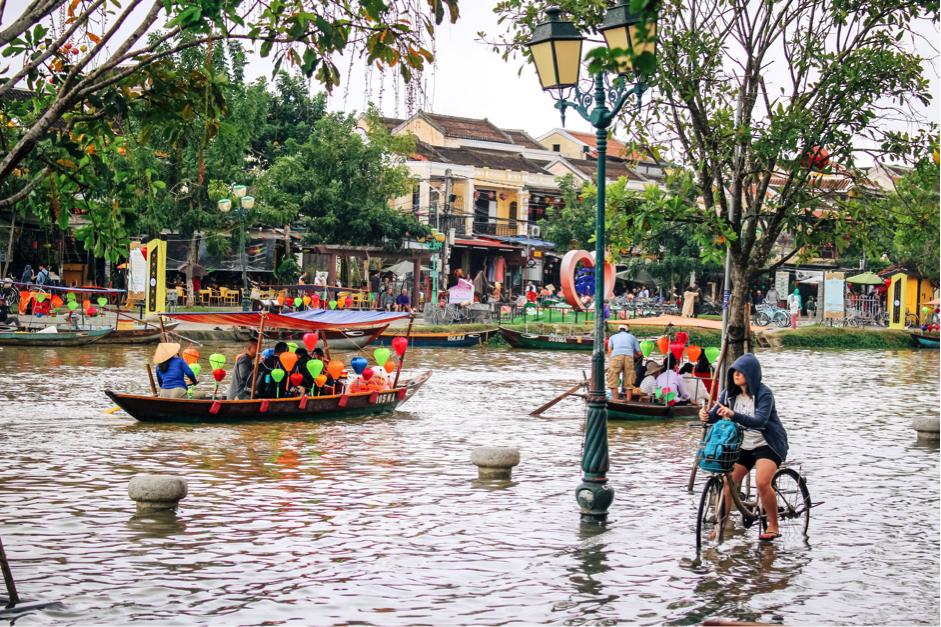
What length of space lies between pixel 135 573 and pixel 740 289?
28.7 ft

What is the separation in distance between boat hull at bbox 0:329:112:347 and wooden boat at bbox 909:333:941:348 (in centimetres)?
3140

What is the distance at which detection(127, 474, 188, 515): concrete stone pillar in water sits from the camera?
922cm

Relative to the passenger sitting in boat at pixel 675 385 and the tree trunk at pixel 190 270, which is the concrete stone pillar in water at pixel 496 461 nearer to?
the passenger sitting in boat at pixel 675 385

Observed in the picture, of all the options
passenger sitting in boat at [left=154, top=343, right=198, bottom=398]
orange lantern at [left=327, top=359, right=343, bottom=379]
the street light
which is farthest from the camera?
orange lantern at [left=327, top=359, right=343, bottom=379]

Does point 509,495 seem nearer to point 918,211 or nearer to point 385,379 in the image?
point 918,211

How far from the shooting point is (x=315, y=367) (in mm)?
16422

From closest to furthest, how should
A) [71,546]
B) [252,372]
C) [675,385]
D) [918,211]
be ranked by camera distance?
1. [71,546]
2. [918,211]
3. [252,372]
4. [675,385]

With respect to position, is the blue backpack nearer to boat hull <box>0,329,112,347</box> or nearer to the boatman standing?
the boatman standing

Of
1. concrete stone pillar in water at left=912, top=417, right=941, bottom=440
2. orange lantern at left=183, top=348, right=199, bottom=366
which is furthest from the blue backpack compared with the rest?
orange lantern at left=183, top=348, right=199, bottom=366

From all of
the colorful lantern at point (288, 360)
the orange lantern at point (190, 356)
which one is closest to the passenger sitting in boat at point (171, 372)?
the orange lantern at point (190, 356)

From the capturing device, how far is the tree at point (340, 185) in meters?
38.9

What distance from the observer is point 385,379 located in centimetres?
1906

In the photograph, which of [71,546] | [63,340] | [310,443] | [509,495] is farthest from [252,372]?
[63,340]

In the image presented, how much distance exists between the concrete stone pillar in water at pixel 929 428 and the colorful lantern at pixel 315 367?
31.1ft
